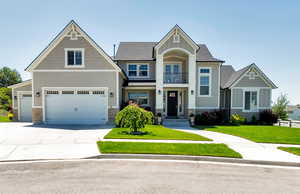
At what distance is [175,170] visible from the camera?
550cm

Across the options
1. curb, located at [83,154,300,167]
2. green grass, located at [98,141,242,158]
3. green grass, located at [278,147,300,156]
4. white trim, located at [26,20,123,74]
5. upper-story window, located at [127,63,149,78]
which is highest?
white trim, located at [26,20,123,74]

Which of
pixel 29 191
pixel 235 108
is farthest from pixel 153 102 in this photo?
pixel 29 191

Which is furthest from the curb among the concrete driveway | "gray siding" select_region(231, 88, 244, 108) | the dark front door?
"gray siding" select_region(231, 88, 244, 108)

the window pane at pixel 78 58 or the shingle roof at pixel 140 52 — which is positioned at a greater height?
the shingle roof at pixel 140 52

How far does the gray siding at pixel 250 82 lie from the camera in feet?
58.8

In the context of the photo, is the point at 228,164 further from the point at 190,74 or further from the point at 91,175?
the point at 190,74

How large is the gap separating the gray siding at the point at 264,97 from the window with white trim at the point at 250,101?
488 mm

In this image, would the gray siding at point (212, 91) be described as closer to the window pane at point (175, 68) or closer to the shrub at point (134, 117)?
the window pane at point (175, 68)

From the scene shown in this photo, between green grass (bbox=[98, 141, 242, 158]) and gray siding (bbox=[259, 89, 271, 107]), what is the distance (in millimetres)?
13207

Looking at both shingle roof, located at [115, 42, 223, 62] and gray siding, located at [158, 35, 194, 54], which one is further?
shingle roof, located at [115, 42, 223, 62]

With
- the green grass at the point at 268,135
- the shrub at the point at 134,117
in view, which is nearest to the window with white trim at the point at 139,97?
the shrub at the point at 134,117

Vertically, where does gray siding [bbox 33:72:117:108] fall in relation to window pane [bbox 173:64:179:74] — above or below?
below

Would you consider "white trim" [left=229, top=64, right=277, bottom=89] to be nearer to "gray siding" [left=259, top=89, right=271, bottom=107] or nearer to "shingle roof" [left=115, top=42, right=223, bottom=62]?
"gray siding" [left=259, top=89, right=271, bottom=107]

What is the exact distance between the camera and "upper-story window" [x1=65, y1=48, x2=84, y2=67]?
48.3 ft
